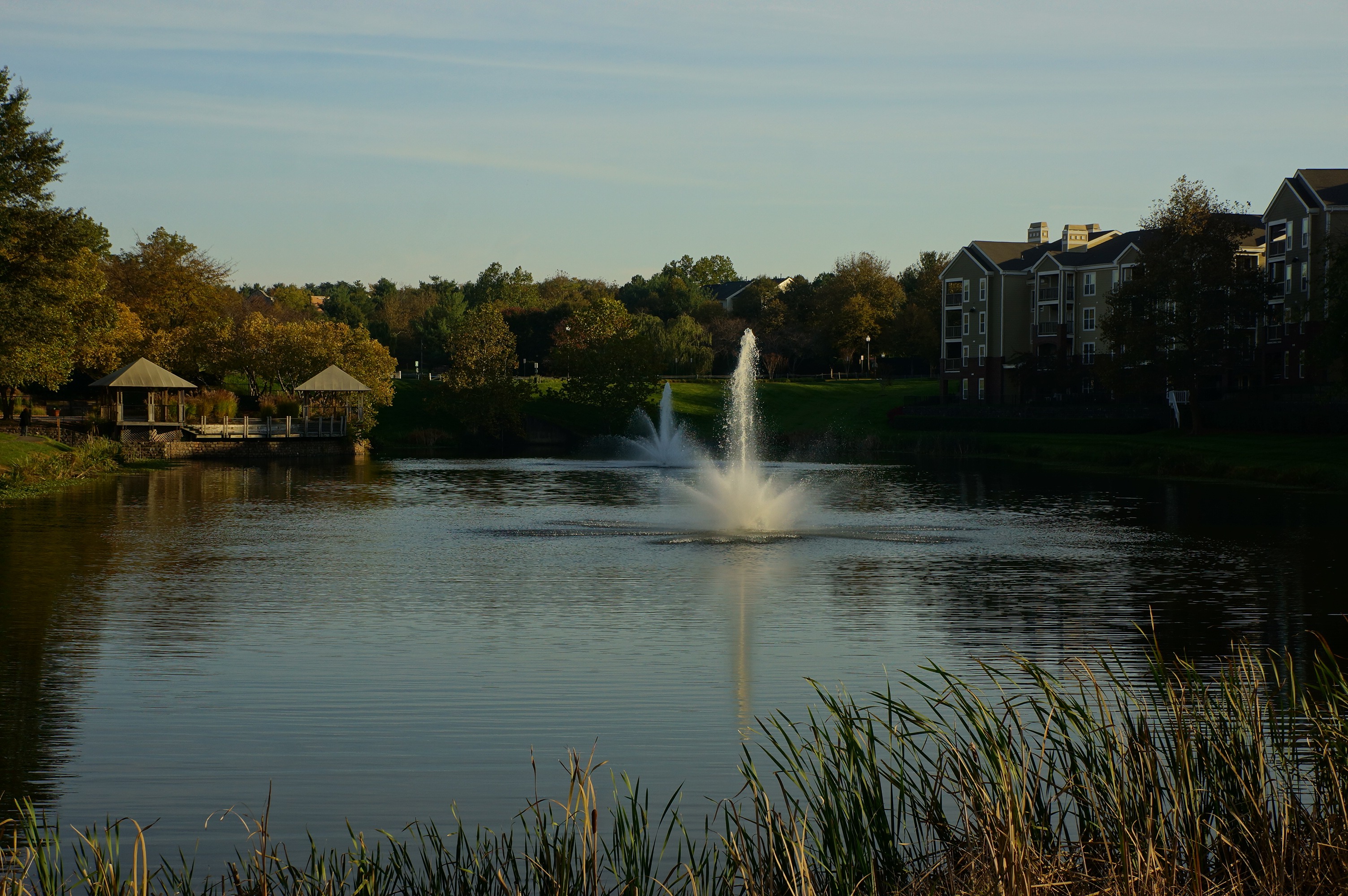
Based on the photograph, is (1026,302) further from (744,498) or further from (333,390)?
(744,498)

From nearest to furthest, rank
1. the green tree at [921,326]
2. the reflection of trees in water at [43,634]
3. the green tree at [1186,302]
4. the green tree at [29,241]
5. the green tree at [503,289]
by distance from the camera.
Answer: the reflection of trees in water at [43,634]
the green tree at [29,241]
the green tree at [1186,302]
the green tree at [921,326]
the green tree at [503,289]

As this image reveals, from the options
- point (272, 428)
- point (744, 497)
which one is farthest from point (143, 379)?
A: point (744, 497)

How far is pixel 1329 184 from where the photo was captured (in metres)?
72.8

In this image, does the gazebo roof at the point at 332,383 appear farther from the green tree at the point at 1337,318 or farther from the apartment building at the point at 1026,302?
the green tree at the point at 1337,318

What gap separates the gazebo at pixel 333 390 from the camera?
7525 centimetres

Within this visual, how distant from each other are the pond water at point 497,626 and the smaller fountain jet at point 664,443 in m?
29.7

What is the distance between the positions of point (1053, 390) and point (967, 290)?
12089 millimetres

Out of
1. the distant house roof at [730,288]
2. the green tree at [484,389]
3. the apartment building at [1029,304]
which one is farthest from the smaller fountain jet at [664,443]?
the distant house roof at [730,288]

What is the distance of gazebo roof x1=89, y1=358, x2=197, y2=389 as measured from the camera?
70.7 m

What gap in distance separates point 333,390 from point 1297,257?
53656mm

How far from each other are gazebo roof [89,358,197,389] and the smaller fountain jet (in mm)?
25248

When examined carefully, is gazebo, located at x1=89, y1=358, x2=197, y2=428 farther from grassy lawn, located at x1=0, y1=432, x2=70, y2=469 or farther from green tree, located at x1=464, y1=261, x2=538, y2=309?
green tree, located at x1=464, y1=261, x2=538, y2=309

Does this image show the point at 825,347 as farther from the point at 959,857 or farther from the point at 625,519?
the point at 959,857

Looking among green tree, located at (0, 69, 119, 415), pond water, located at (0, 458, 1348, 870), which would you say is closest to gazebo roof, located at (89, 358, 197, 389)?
green tree, located at (0, 69, 119, 415)
